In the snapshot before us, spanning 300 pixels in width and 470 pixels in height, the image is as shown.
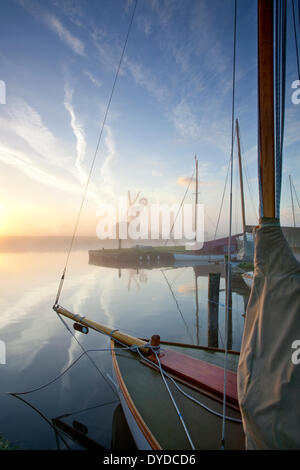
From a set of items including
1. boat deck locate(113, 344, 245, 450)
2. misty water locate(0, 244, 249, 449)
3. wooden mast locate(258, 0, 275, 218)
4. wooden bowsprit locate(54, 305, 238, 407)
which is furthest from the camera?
misty water locate(0, 244, 249, 449)

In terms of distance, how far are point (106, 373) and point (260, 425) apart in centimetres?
616

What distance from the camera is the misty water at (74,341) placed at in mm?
5070

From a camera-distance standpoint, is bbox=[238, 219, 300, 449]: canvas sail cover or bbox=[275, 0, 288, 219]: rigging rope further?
bbox=[275, 0, 288, 219]: rigging rope

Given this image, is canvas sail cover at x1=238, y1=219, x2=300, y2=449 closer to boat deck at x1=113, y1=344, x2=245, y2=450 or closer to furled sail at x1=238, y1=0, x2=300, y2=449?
furled sail at x1=238, y1=0, x2=300, y2=449

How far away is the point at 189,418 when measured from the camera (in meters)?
3.29

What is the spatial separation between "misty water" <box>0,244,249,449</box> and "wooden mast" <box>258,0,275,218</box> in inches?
224

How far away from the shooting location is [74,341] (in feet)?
32.0

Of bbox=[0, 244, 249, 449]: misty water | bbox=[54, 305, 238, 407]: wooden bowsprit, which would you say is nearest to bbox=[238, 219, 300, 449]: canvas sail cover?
bbox=[54, 305, 238, 407]: wooden bowsprit

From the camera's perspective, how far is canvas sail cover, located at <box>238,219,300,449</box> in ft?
6.58

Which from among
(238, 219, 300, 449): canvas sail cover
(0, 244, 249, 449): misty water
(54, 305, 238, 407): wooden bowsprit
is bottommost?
(0, 244, 249, 449): misty water

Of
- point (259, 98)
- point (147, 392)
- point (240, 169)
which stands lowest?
point (147, 392)

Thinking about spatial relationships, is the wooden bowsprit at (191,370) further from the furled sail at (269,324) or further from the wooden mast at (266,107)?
the wooden mast at (266,107)

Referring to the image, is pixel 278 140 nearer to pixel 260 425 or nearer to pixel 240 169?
pixel 260 425

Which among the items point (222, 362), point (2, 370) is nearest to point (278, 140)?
point (222, 362)
